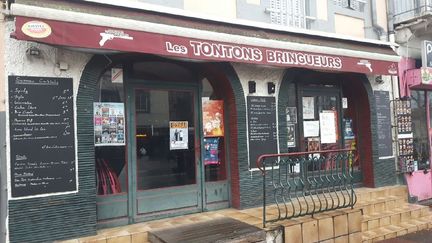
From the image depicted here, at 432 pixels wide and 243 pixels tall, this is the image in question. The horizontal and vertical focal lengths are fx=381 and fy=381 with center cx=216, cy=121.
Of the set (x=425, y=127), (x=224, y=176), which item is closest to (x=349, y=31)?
(x=425, y=127)

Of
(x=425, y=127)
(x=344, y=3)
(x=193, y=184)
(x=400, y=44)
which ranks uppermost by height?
(x=344, y=3)

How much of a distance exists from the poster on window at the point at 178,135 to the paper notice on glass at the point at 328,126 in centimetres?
Result: 311

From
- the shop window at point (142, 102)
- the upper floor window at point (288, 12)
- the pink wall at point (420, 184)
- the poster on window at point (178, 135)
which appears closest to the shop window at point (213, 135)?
the poster on window at point (178, 135)

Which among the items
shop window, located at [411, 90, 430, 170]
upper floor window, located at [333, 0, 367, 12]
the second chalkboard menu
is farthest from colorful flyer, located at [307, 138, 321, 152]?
upper floor window, located at [333, 0, 367, 12]

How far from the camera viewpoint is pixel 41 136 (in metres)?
4.84

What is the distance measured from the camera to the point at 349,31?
26.8 ft

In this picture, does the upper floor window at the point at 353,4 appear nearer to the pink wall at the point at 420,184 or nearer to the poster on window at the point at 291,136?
the poster on window at the point at 291,136

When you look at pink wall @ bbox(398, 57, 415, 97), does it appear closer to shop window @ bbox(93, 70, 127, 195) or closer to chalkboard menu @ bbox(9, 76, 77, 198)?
shop window @ bbox(93, 70, 127, 195)

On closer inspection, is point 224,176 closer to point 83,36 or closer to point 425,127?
point 83,36

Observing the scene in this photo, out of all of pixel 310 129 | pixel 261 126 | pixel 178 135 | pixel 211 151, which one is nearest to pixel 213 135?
pixel 211 151

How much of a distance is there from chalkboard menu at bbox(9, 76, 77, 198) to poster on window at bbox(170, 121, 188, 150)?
1711 mm

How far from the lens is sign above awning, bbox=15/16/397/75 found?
4441 millimetres

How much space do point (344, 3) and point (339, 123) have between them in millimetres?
2591

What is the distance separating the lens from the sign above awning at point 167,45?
175 inches
